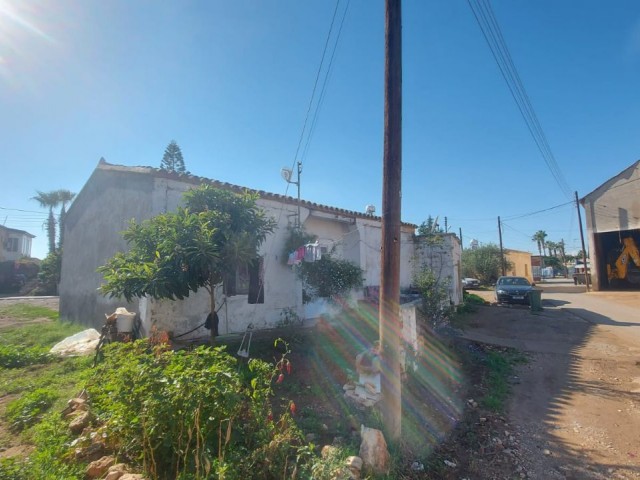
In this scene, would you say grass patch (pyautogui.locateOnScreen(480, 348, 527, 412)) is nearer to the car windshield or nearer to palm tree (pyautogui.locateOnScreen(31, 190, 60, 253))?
the car windshield

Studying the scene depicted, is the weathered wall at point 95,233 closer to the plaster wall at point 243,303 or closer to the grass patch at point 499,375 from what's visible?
the plaster wall at point 243,303

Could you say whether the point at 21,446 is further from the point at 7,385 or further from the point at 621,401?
the point at 621,401

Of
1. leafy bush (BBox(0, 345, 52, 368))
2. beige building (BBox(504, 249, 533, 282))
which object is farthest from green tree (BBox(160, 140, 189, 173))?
beige building (BBox(504, 249, 533, 282))

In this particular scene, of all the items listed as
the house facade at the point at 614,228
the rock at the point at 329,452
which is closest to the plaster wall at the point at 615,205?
the house facade at the point at 614,228

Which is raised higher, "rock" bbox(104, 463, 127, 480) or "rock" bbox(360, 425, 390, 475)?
"rock" bbox(104, 463, 127, 480)

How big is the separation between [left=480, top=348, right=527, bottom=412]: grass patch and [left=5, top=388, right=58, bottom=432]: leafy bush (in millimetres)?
6818

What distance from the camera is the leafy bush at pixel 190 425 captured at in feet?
9.09

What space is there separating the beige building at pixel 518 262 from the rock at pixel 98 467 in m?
43.7

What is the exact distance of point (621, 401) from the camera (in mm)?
5574

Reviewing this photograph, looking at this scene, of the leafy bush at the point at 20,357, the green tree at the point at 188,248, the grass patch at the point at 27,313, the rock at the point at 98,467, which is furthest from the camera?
the grass patch at the point at 27,313

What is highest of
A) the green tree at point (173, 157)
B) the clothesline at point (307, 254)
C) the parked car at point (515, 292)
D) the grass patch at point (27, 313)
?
the green tree at point (173, 157)

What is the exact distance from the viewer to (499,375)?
6.89 metres

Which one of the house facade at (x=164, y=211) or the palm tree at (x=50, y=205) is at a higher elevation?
the palm tree at (x=50, y=205)

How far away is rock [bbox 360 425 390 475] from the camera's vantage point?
327 cm
